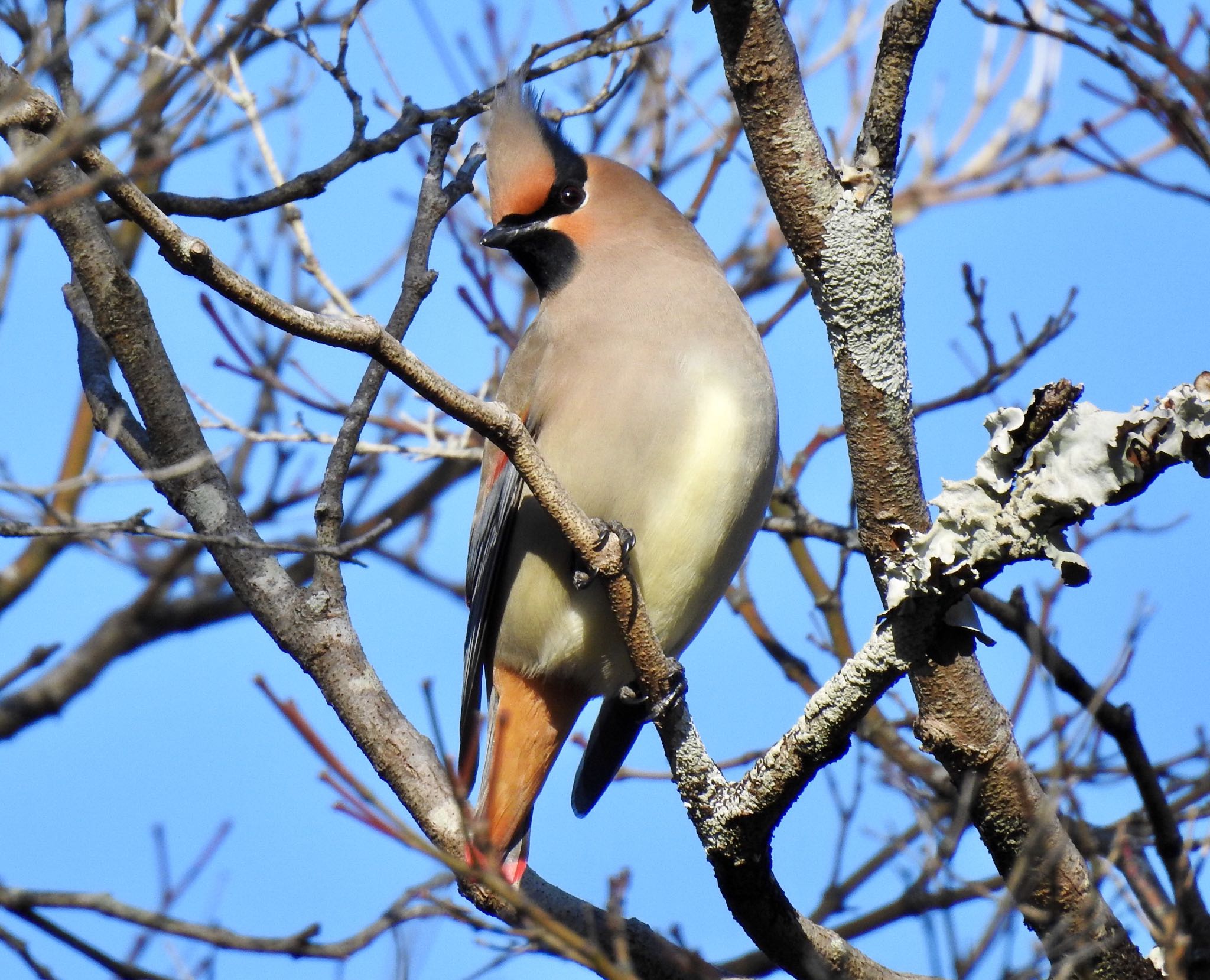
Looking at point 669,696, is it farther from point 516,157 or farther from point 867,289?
point 516,157

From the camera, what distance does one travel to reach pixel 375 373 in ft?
11.8

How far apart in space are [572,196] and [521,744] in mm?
1645

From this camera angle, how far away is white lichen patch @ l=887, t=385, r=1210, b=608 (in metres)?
2.15

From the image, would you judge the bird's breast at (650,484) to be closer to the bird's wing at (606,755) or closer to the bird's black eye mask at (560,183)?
the bird's wing at (606,755)

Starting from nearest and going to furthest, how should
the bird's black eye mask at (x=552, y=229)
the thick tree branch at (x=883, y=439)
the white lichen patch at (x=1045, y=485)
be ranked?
the white lichen patch at (x=1045, y=485), the thick tree branch at (x=883, y=439), the bird's black eye mask at (x=552, y=229)

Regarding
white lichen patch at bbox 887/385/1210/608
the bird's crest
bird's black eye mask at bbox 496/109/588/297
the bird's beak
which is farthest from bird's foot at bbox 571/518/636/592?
the bird's crest

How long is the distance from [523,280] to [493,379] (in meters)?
0.88

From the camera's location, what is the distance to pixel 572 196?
4348mm

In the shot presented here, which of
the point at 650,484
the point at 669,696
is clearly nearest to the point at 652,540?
the point at 650,484

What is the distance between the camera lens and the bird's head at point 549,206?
418cm

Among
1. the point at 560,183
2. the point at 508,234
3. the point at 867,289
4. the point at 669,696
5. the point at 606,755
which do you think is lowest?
the point at 669,696

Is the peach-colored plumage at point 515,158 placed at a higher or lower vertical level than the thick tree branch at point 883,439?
→ higher

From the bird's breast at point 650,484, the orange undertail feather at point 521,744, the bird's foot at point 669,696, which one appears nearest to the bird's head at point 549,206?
the bird's breast at point 650,484

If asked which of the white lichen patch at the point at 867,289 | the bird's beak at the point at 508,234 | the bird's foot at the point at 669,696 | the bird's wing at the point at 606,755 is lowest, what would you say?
the bird's foot at the point at 669,696
